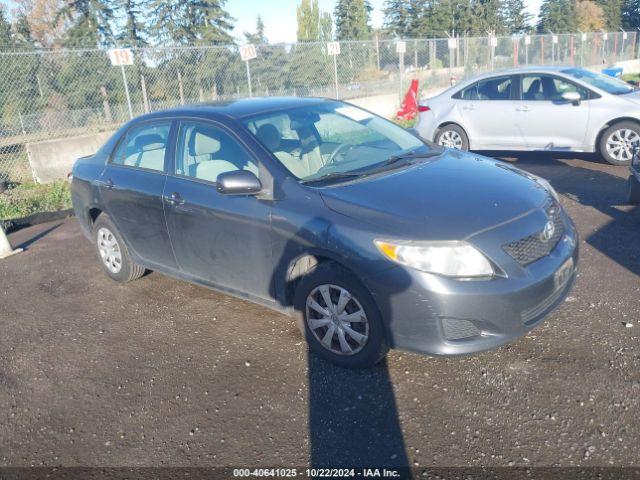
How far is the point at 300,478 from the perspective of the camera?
2719 mm

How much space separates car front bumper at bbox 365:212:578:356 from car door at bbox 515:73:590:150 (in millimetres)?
6143

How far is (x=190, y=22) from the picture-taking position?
3653 centimetres

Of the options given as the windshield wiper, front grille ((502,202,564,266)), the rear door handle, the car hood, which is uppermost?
the windshield wiper

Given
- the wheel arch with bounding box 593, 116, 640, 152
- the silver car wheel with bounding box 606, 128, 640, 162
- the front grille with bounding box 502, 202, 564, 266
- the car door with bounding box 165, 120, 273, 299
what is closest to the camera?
the front grille with bounding box 502, 202, 564, 266

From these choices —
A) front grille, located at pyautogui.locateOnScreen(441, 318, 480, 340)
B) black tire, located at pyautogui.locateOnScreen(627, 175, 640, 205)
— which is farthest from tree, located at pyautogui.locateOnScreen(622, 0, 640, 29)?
front grille, located at pyautogui.locateOnScreen(441, 318, 480, 340)

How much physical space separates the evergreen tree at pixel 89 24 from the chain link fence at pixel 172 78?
24302 mm

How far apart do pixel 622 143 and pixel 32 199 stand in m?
9.45

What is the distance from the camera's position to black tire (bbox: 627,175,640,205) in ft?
20.0

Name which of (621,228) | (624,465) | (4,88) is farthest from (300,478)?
(4,88)

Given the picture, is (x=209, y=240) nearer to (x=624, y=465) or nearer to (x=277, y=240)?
(x=277, y=240)

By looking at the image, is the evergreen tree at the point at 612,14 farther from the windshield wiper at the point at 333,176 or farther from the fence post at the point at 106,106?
the windshield wiper at the point at 333,176

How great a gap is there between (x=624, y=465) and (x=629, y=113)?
700 centimetres

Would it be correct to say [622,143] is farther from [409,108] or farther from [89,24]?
[89,24]

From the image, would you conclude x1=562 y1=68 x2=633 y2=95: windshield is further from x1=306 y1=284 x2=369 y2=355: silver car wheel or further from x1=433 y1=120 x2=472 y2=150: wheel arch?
x1=306 y1=284 x2=369 y2=355: silver car wheel
